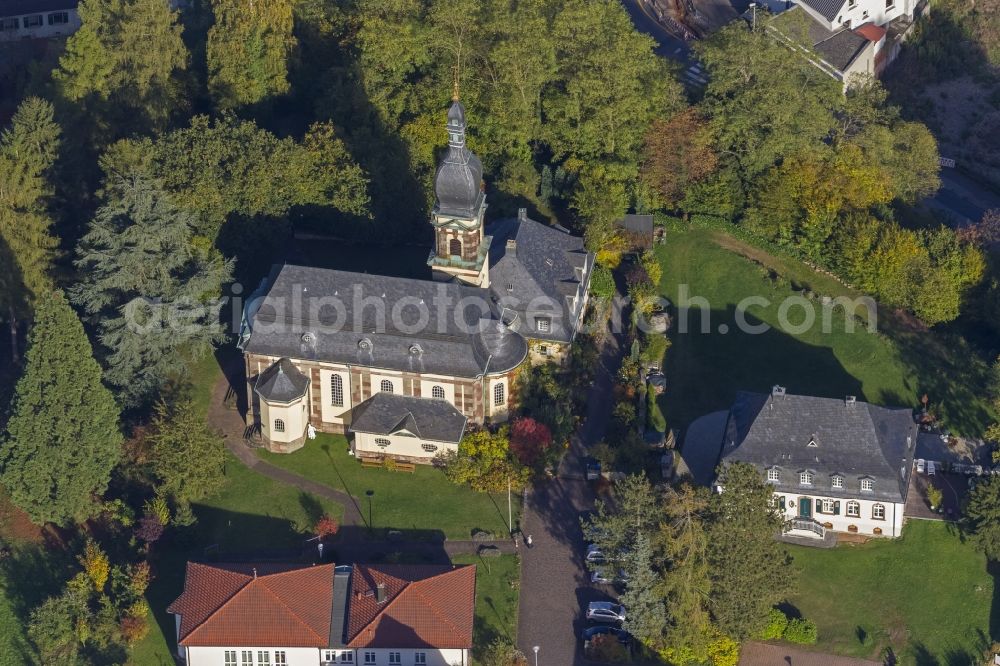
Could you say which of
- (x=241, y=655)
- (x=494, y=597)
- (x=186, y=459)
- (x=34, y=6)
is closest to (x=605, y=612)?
(x=494, y=597)

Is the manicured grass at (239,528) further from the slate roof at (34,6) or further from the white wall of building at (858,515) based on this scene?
the slate roof at (34,6)

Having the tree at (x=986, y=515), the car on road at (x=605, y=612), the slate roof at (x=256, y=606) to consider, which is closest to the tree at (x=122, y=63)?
the slate roof at (x=256, y=606)

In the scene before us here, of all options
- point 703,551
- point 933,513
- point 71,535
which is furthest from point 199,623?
point 933,513

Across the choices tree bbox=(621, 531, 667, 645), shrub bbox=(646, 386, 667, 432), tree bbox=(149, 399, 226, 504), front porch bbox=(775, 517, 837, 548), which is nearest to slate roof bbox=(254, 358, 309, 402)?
tree bbox=(149, 399, 226, 504)

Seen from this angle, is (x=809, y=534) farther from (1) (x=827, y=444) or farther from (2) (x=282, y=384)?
(2) (x=282, y=384)

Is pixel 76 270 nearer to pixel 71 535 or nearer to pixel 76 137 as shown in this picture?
pixel 76 137
